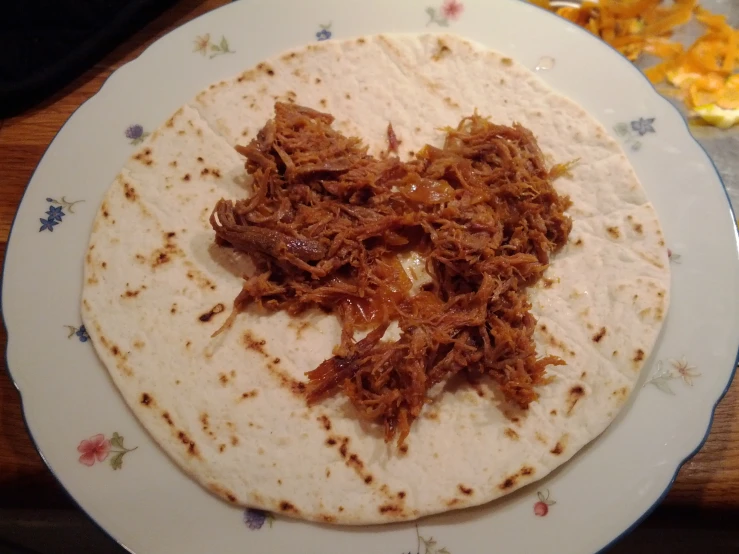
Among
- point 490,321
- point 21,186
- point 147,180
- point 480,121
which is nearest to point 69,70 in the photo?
point 21,186

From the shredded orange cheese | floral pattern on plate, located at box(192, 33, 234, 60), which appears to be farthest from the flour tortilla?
the shredded orange cheese

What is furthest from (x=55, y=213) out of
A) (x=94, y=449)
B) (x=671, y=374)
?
(x=671, y=374)

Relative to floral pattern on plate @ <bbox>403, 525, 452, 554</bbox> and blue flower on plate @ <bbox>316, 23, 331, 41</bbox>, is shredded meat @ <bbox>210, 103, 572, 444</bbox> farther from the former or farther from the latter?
blue flower on plate @ <bbox>316, 23, 331, 41</bbox>

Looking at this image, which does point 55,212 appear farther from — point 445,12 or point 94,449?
point 445,12

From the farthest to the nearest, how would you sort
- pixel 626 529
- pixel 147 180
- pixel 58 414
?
pixel 147 180, pixel 58 414, pixel 626 529

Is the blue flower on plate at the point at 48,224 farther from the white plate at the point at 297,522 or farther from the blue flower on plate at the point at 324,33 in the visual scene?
the blue flower on plate at the point at 324,33

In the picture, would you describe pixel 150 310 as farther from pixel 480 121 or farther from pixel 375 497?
pixel 480 121
